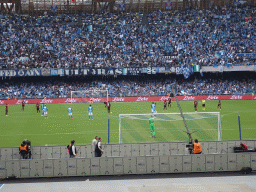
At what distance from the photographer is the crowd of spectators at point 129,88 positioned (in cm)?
6128

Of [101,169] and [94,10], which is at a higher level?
[94,10]

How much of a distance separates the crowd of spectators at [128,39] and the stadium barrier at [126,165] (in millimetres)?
48169

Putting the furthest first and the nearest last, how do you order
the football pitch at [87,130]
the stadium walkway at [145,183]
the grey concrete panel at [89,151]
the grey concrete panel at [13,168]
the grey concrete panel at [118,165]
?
the football pitch at [87,130]
the grey concrete panel at [89,151]
the grey concrete panel at [118,165]
the grey concrete panel at [13,168]
the stadium walkway at [145,183]

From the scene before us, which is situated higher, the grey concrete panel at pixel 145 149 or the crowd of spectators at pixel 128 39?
the crowd of spectators at pixel 128 39

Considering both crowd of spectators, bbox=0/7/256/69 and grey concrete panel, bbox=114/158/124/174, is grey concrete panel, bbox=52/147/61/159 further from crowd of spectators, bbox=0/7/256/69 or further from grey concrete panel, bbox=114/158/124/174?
crowd of spectators, bbox=0/7/256/69

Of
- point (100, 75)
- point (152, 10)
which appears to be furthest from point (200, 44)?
point (100, 75)

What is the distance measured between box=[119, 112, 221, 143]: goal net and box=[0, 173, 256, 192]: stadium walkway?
23.2 ft

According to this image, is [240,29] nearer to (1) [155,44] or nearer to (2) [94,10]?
(1) [155,44]

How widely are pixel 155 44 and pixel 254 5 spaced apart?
74.3 ft

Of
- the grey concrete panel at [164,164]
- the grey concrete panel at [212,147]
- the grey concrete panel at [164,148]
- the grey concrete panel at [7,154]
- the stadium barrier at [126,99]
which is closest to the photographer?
the grey concrete panel at [164,164]

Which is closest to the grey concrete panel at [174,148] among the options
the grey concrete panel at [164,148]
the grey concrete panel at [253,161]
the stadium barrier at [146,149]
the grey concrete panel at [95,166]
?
the stadium barrier at [146,149]

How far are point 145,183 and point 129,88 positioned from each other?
49.1 m

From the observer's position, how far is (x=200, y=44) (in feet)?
218

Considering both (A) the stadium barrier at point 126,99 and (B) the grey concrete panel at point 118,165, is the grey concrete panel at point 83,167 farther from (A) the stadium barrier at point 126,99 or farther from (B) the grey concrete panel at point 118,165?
(A) the stadium barrier at point 126,99
